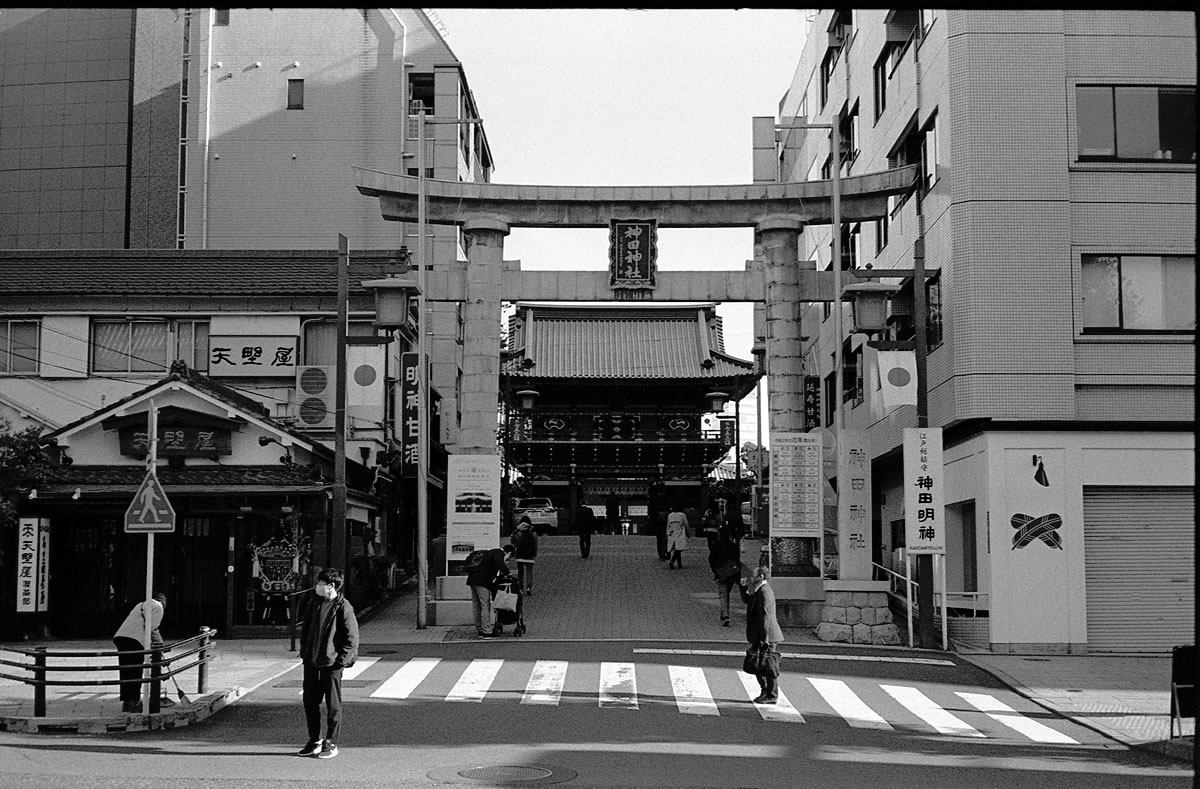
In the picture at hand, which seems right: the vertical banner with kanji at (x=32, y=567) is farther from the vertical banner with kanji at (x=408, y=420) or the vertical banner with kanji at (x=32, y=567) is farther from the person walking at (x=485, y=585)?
the vertical banner with kanji at (x=408, y=420)

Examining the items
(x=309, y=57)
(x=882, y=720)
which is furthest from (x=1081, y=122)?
(x=309, y=57)

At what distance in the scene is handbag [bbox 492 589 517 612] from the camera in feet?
76.3

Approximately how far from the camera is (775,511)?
25578 mm

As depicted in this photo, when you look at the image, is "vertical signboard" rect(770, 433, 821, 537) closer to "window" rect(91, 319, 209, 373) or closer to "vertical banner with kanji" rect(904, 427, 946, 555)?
"vertical banner with kanji" rect(904, 427, 946, 555)

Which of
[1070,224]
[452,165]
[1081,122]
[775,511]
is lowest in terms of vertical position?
[775,511]

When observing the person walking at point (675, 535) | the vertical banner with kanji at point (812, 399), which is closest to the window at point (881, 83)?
the vertical banner with kanji at point (812, 399)

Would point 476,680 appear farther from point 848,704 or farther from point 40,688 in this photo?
point 40,688

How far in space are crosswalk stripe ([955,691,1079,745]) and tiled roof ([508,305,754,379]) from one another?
31.2 meters

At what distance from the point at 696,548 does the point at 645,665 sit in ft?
72.4

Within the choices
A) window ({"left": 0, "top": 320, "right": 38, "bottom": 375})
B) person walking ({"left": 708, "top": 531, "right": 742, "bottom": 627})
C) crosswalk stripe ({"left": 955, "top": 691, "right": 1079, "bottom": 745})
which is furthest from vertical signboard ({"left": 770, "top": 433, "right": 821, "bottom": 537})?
window ({"left": 0, "top": 320, "right": 38, "bottom": 375})

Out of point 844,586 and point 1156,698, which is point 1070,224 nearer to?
point 844,586

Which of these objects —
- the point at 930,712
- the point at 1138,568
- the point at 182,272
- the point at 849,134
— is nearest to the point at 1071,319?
the point at 1138,568

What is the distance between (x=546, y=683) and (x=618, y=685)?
3.25 feet

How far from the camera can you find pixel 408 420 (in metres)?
33.4
